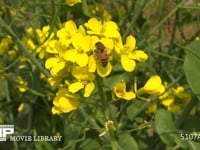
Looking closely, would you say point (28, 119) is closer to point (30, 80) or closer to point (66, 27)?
point (30, 80)

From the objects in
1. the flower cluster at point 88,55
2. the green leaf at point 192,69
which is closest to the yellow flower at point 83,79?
the flower cluster at point 88,55

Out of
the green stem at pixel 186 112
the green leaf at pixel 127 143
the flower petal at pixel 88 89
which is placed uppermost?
the flower petal at pixel 88 89

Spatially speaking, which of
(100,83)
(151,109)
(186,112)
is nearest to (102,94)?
(100,83)

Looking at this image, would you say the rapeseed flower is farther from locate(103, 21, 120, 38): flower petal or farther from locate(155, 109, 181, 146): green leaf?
locate(155, 109, 181, 146): green leaf

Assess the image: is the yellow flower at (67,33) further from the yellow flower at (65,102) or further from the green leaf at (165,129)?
the green leaf at (165,129)

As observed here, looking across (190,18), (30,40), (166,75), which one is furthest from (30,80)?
(190,18)

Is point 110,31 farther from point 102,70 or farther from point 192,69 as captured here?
point 192,69

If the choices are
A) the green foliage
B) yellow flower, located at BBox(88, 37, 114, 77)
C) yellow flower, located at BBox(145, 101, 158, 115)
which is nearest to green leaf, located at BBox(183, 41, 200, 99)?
the green foliage
